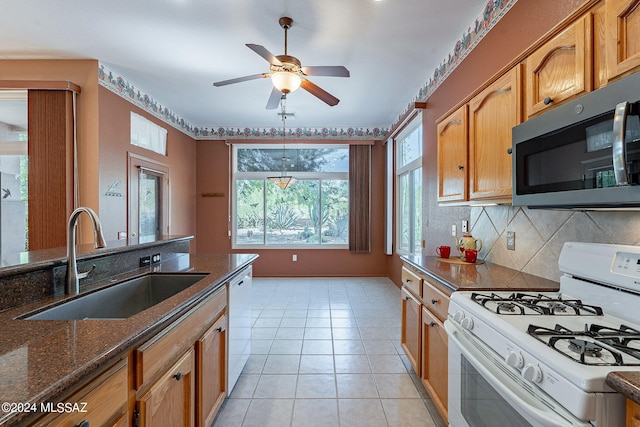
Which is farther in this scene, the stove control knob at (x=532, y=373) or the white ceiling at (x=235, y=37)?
the white ceiling at (x=235, y=37)

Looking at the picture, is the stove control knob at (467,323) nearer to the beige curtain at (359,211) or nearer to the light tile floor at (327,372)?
the light tile floor at (327,372)

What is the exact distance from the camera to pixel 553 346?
0.91 m

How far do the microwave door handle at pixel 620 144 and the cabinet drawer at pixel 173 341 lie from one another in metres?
1.60

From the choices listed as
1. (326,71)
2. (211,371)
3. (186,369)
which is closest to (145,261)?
(211,371)

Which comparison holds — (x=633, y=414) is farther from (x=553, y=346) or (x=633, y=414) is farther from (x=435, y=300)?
(x=435, y=300)

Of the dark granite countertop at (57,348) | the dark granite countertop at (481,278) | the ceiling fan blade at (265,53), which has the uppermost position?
the ceiling fan blade at (265,53)

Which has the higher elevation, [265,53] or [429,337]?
[265,53]

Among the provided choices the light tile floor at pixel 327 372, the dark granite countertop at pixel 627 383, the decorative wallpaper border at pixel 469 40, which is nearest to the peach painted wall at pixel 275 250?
the light tile floor at pixel 327 372

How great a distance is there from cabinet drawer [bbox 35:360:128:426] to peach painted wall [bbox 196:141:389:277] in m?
4.91

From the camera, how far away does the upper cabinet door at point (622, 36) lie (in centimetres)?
97

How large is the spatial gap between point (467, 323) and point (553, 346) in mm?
419

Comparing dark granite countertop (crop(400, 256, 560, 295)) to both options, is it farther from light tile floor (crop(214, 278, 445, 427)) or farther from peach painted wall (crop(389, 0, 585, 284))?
light tile floor (crop(214, 278, 445, 427))

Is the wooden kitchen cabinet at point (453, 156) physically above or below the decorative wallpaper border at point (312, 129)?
below

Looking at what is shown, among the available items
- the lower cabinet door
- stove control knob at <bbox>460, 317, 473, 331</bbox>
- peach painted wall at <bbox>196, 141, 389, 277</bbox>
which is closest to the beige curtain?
peach painted wall at <bbox>196, 141, 389, 277</bbox>
